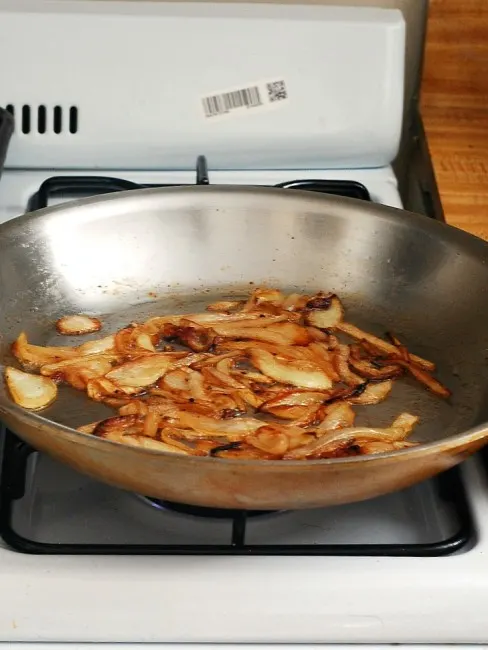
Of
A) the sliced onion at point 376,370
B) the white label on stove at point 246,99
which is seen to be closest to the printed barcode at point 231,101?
the white label on stove at point 246,99

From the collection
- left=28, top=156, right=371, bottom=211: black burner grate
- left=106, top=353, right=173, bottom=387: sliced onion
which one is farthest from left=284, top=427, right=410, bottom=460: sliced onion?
left=28, top=156, right=371, bottom=211: black burner grate

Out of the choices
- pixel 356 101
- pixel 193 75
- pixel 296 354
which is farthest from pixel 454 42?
pixel 296 354

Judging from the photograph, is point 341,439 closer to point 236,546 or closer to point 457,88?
point 236,546

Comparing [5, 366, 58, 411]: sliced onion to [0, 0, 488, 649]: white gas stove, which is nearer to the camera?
[0, 0, 488, 649]: white gas stove

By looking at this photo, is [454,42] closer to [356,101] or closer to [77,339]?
[356,101]

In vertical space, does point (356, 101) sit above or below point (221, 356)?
above

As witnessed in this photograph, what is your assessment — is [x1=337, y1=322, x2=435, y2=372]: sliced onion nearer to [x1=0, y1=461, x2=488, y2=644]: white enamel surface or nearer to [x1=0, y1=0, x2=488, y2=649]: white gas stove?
A: [x1=0, y1=0, x2=488, y2=649]: white gas stove
